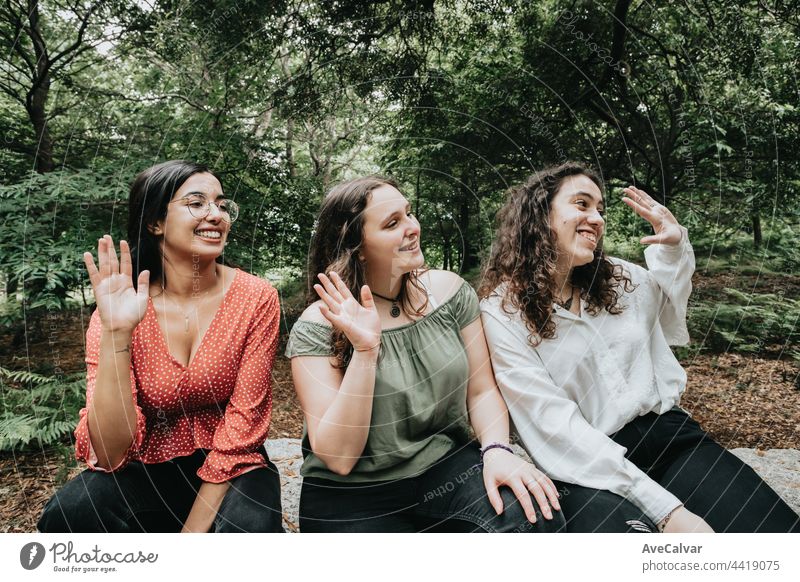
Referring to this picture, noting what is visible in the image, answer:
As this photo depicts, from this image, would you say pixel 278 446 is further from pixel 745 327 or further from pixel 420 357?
pixel 745 327

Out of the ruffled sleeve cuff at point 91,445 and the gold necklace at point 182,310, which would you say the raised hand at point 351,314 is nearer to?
the gold necklace at point 182,310

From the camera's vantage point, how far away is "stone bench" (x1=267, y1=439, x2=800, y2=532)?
5.62 ft

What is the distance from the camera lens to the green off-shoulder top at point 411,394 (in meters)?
1.24

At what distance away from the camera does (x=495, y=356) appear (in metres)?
1.36

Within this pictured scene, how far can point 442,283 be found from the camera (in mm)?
1404

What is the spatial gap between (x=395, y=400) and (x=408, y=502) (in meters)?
0.28

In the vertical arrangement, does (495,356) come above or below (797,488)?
above

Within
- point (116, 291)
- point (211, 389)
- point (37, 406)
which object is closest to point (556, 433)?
point (211, 389)

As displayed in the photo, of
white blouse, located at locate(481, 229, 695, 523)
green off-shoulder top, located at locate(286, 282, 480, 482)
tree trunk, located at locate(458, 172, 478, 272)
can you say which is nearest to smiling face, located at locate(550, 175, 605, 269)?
white blouse, located at locate(481, 229, 695, 523)

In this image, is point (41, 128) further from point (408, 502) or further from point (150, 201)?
point (408, 502)

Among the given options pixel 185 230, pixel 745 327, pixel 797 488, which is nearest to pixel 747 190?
pixel 745 327

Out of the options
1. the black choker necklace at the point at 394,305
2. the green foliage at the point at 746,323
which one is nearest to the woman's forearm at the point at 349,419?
the black choker necklace at the point at 394,305
